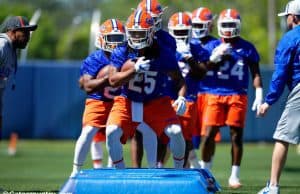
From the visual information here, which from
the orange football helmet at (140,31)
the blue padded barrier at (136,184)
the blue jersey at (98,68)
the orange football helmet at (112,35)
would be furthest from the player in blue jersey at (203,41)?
the blue padded barrier at (136,184)

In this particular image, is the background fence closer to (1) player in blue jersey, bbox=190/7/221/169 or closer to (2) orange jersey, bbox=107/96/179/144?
(1) player in blue jersey, bbox=190/7/221/169

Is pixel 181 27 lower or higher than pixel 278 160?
higher

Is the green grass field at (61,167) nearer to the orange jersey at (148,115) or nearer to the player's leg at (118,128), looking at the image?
the player's leg at (118,128)

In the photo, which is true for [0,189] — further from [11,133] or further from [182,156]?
[11,133]

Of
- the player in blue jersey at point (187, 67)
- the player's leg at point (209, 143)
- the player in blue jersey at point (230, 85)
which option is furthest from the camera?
the player's leg at point (209, 143)

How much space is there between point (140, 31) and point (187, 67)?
2.21m

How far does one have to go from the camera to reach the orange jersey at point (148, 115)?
8680mm

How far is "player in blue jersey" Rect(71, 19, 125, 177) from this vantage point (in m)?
9.60

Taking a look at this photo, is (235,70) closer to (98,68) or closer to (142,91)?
(98,68)

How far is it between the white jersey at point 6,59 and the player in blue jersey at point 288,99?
100 inches

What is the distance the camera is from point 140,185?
288 inches

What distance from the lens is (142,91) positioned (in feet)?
28.9

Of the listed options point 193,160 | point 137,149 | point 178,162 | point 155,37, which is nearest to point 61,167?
point 193,160

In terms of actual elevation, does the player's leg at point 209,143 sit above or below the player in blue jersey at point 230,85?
below
